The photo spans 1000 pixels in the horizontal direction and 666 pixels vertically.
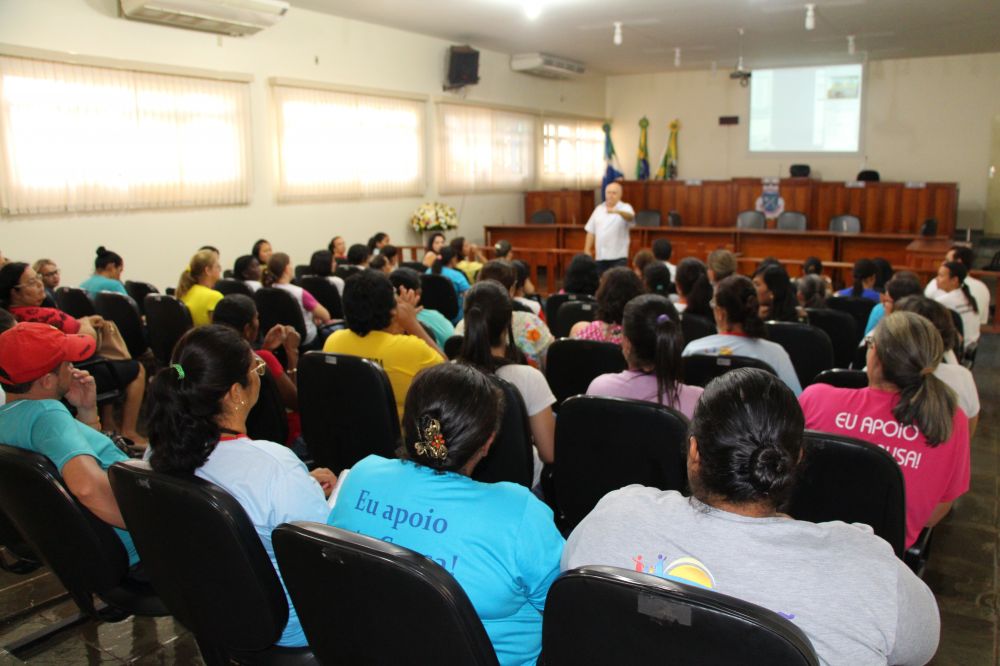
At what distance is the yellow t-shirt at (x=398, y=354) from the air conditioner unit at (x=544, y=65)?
913 cm

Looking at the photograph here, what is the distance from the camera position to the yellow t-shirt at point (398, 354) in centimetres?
292

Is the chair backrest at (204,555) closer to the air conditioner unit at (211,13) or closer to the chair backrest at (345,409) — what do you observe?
the chair backrest at (345,409)

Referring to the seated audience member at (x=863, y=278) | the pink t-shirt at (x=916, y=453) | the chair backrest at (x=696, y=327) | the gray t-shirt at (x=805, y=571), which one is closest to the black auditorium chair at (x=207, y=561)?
the gray t-shirt at (x=805, y=571)

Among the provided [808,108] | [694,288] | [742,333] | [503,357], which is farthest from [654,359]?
[808,108]

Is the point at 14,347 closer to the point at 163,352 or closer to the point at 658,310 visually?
the point at 658,310

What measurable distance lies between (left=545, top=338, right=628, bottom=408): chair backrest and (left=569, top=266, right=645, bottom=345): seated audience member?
19 centimetres

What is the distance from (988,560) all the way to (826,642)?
237cm

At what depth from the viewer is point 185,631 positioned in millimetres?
2430

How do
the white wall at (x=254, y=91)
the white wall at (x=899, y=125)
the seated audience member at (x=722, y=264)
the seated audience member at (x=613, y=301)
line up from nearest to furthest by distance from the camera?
the seated audience member at (x=613, y=301) → the seated audience member at (x=722, y=264) → the white wall at (x=254, y=91) → the white wall at (x=899, y=125)

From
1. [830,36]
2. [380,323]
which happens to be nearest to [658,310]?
[380,323]

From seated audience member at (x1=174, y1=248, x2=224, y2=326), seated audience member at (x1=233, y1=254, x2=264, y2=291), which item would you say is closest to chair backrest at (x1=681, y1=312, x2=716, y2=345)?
seated audience member at (x1=174, y1=248, x2=224, y2=326)

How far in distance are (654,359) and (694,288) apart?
1.66m

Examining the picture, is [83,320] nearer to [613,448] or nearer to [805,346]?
[613,448]

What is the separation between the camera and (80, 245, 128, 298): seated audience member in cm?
514
